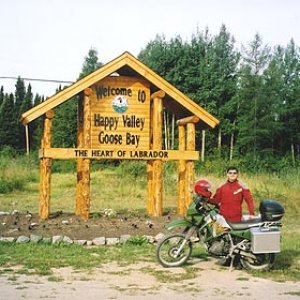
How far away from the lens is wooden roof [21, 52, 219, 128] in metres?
13.2

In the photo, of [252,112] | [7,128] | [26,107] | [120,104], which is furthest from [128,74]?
[26,107]

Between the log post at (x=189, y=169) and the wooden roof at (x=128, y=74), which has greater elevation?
the wooden roof at (x=128, y=74)

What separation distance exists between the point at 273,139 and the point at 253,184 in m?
24.3

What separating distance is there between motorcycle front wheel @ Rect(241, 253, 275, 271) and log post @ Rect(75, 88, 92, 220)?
507cm

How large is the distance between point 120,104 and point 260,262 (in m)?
6.36

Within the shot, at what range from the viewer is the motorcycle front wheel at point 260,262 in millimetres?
9117

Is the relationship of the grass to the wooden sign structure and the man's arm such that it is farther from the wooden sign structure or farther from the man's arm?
the wooden sign structure

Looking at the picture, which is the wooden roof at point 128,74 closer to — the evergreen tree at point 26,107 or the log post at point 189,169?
the log post at point 189,169

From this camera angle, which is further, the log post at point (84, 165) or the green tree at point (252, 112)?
the green tree at point (252, 112)

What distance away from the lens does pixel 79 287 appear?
7.66 m

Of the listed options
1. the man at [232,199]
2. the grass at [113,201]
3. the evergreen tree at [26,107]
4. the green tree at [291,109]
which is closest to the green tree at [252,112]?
the green tree at [291,109]

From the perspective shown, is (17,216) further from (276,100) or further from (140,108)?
(276,100)

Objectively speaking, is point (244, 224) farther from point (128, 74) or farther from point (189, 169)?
point (128, 74)

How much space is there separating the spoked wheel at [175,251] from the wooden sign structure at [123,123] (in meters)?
4.27
